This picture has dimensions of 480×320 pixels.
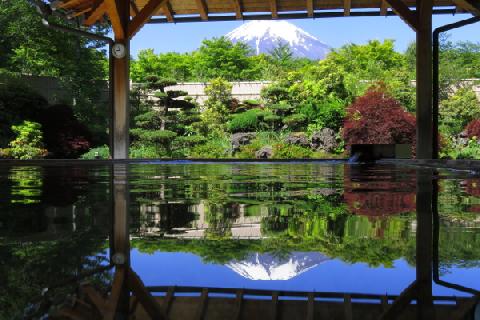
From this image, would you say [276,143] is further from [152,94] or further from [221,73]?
[221,73]

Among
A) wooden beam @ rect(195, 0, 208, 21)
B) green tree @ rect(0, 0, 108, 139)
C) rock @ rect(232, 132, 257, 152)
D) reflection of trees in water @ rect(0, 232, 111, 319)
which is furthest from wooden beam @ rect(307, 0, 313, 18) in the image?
green tree @ rect(0, 0, 108, 139)

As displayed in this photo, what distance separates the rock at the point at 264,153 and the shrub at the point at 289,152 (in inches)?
5.7

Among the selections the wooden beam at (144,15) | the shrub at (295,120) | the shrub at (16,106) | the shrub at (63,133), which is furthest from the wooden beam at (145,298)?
the shrub at (295,120)

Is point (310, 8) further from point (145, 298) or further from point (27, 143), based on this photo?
point (145, 298)

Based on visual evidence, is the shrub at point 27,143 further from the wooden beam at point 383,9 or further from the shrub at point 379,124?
the wooden beam at point 383,9

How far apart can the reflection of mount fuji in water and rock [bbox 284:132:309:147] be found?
557 inches

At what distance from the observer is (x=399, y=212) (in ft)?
5.61

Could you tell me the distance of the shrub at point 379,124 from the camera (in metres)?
13.1

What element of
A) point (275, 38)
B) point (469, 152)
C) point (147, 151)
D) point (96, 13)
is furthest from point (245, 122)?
point (275, 38)

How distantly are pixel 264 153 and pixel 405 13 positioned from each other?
7.18 meters

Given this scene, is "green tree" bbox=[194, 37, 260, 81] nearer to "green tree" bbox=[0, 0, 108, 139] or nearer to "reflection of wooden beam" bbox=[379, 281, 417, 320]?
"green tree" bbox=[0, 0, 108, 139]

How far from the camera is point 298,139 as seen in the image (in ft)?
49.5

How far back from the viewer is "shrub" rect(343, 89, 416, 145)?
514 inches

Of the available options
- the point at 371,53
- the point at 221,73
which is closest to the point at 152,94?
the point at 221,73
